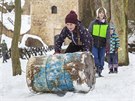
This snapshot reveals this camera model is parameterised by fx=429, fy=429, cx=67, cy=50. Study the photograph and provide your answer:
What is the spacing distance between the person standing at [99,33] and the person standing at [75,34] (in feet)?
6.43

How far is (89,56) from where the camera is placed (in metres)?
7.12

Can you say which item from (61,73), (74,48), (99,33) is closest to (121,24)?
(99,33)

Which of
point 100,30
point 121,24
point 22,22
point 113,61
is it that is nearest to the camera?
point 100,30

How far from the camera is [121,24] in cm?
1374

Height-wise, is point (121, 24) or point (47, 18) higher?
point (121, 24)

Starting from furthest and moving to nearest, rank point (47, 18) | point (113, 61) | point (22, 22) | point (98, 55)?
point (22, 22)
point (47, 18)
point (113, 61)
point (98, 55)

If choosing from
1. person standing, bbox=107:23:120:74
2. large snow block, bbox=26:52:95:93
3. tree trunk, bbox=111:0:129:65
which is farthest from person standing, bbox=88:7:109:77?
tree trunk, bbox=111:0:129:65

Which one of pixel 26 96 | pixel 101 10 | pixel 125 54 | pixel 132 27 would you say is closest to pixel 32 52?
pixel 132 27

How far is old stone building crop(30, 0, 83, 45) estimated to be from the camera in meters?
50.3

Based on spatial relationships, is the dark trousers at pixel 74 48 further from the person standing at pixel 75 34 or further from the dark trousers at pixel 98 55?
the dark trousers at pixel 98 55

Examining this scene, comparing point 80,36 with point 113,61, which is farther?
point 113,61

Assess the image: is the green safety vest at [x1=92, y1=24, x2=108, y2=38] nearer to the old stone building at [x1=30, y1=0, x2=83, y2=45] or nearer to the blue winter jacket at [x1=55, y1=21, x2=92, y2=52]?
the blue winter jacket at [x1=55, y1=21, x2=92, y2=52]

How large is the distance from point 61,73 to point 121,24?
7251 millimetres

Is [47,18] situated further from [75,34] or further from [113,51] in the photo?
[75,34]
